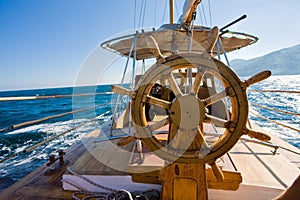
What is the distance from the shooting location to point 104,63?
1.65m

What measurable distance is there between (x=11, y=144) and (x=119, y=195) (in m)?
6.02

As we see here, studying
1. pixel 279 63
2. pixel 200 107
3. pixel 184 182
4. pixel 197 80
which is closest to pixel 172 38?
pixel 197 80

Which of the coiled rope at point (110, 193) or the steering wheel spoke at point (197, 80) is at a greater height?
the steering wheel spoke at point (197, 80)

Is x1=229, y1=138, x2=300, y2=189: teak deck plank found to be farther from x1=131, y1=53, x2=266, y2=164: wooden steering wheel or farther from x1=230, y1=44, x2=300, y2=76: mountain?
x1=230, y1=44, x2=300, y2=76: mountain

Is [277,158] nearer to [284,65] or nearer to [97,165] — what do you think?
[97,165]

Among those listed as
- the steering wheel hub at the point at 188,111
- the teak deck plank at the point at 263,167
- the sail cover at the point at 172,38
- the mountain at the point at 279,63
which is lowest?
the teak deck plank at the point at 263,167

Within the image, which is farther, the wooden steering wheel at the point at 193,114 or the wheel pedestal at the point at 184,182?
the wheel pedestal at the point at 184,182

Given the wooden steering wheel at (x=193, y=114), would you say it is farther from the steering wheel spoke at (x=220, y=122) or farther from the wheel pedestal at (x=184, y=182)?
the wheel pedestal at (x=184, y=182)

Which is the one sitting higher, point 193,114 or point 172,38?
point 172,38

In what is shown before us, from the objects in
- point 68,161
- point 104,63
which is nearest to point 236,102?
point 104,63

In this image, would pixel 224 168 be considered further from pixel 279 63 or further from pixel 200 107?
pixel 279 63

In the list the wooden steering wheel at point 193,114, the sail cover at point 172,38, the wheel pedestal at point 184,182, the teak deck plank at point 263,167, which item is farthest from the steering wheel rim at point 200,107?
the sail cover at point 172,38

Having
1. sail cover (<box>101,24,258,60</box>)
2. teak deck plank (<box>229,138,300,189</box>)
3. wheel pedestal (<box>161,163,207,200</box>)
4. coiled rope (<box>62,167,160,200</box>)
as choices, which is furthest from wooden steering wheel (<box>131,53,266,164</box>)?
sail cover (<box>101,24,258,60</box>)

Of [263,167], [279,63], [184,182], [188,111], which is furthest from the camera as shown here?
[279,63]
